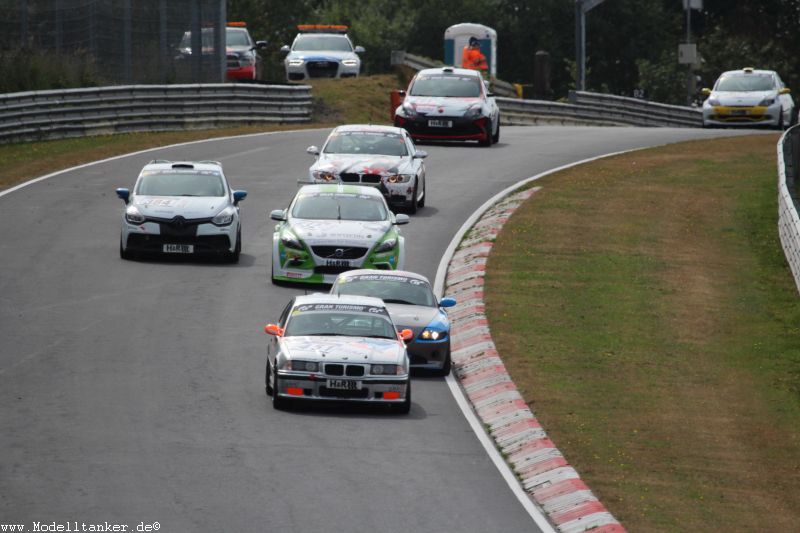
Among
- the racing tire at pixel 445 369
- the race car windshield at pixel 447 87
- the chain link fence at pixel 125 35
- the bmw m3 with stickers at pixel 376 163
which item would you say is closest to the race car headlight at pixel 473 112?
the race car windshield at pixel 447 87

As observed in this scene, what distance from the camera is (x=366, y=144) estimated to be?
32.7 meters

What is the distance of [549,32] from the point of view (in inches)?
3659

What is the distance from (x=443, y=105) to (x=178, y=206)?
1454 centimetres

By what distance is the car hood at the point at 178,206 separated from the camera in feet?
87.6

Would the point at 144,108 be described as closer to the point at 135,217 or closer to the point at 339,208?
the point at 135,217

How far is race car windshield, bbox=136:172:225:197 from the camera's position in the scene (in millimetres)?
27609

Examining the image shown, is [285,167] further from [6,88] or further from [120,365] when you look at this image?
[120,365]

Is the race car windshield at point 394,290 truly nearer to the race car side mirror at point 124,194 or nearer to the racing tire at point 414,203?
the race car side mirror at point 124,194

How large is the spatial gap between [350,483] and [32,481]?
9.40ft

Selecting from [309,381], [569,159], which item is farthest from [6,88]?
[309,381]

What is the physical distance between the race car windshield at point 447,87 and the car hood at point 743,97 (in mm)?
12039

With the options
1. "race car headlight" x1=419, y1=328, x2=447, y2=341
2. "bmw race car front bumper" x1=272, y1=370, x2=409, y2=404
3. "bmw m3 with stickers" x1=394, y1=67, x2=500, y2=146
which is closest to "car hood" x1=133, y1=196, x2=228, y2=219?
"race car headlight" x1=419, y1=328, x2=447, y2=341

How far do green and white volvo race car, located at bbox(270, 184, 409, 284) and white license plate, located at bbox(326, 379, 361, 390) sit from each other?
7.05m

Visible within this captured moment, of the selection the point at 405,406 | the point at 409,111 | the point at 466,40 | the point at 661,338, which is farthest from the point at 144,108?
the point at 466,40
